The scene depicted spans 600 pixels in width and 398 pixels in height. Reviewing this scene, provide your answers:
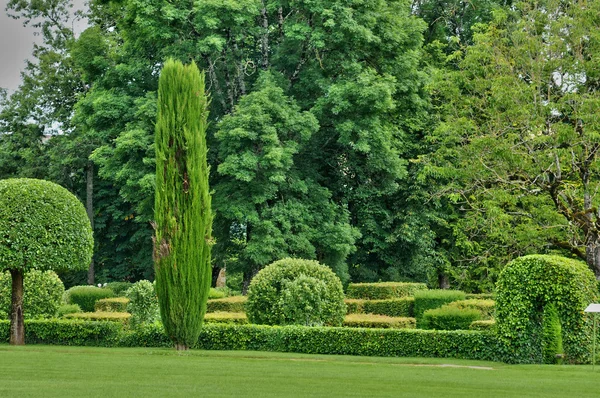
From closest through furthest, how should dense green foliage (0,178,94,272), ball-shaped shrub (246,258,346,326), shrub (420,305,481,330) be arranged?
dense green foliage (0,178,94,272), ball-shaped shrub (246,258,346,326), shrub (420,305,481,330)

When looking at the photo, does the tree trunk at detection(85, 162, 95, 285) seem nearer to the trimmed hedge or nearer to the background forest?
the background forest

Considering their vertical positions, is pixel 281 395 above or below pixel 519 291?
below

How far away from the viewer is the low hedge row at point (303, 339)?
21703 mm

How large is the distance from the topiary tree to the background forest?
8.94 meters

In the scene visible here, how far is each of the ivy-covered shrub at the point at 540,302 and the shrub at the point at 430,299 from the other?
8.14m

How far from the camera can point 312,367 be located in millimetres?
18250

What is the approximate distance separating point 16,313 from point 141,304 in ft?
10.8

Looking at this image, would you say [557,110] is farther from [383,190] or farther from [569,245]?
[383,190]

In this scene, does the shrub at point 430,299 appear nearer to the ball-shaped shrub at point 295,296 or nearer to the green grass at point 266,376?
the ball-shaped shrub at point 295,296

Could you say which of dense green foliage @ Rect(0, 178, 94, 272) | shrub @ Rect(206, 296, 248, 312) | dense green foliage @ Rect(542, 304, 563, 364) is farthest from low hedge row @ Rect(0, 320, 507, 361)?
shrub @ Rect(206, 296, 248, 312)

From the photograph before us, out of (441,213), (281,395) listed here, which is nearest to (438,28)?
(441,213)

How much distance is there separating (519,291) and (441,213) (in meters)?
18.4

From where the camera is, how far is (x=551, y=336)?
20516mm

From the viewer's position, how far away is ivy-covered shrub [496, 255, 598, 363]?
66.7 ft
